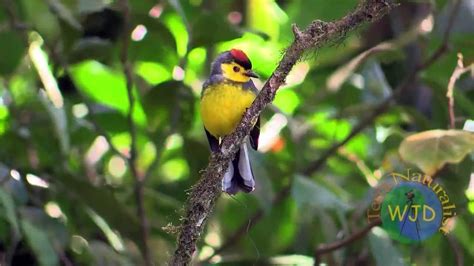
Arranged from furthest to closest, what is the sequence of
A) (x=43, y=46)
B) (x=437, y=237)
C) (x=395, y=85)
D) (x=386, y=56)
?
1. (x=395, y=85)
2. (x=43, y=46)
3. (x=386, y=56)
4. (x=437, y=237)

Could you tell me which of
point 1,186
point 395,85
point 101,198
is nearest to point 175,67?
point 101,198

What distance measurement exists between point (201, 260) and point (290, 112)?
16.9 inches

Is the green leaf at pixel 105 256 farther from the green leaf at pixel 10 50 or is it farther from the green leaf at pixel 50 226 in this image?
the green leaf at pixel 10 50

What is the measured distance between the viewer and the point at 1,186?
154cm

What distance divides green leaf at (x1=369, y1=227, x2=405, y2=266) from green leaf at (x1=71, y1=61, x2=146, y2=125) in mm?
636

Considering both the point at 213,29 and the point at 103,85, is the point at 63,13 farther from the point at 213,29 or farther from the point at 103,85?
the point at 103,85

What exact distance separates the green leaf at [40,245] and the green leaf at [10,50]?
1.15ft

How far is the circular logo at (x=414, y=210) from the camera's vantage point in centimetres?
118

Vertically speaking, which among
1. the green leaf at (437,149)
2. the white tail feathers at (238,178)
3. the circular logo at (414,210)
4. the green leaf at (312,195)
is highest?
the green leaf at (312,195)

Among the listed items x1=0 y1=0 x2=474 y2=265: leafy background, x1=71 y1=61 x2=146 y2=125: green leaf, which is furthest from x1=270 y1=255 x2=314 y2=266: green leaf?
x1=71 y1=61 x2=146 y2=125: green leaf

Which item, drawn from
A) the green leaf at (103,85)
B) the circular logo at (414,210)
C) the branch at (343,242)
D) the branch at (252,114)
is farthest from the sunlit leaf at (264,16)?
the branch at (252,114)

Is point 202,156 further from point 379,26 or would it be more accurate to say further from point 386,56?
point 379,26

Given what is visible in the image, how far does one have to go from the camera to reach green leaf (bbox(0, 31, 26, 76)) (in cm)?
171

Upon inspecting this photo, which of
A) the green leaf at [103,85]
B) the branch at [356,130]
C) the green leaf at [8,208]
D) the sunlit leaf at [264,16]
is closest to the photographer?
the green leaf at [8,208]
